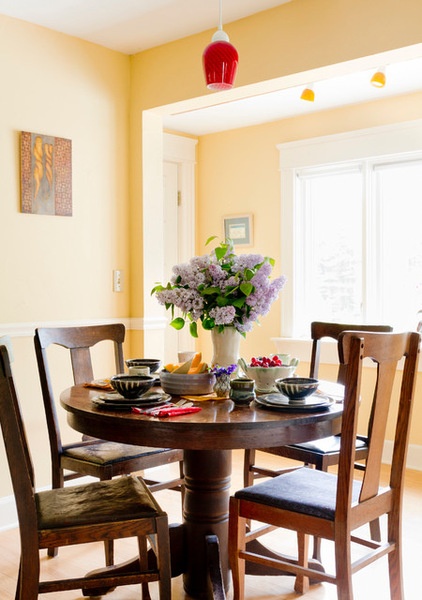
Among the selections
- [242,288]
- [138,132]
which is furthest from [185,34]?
[242,288]

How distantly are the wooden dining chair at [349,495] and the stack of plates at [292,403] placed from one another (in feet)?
0.45

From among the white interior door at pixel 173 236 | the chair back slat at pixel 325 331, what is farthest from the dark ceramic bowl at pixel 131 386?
the white interior door at pixel 173 236

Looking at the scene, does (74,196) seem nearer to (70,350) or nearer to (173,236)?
(70,350)

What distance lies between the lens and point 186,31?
139 inches

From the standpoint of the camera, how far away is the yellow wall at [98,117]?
10.1 ft

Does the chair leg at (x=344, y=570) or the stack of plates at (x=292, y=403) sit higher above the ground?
the stack of plates at (x=292, y=403)

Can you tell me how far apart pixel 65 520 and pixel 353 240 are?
3.33 meters

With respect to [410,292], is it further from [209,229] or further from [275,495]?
[275,495]

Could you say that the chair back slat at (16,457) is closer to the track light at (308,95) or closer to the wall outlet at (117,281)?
the wall outlet at (117,281)

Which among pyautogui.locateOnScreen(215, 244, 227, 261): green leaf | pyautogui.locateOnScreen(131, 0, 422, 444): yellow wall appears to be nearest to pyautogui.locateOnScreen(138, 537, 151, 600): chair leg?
pyautogui.locateOnScreen(215, 244, 227, 261): green leaf

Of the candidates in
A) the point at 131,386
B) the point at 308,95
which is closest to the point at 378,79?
the point at 308,95

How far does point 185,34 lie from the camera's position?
11.7 ft

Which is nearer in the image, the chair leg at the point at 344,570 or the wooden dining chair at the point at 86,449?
the chair leg at the point at 344,570

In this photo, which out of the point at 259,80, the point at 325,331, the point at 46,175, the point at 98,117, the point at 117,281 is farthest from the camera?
the point at 117,281
